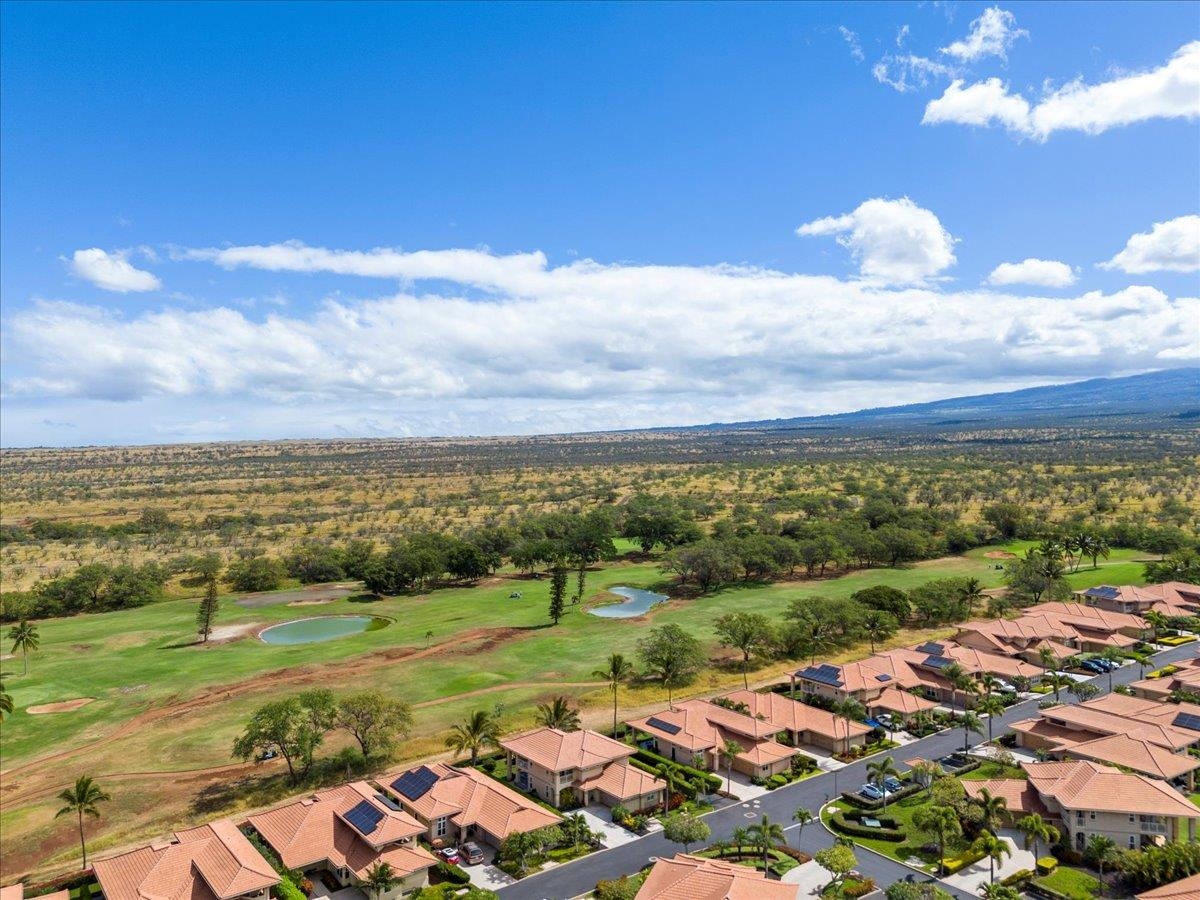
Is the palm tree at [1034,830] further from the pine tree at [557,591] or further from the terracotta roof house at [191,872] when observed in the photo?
the pine tree at [557,591]

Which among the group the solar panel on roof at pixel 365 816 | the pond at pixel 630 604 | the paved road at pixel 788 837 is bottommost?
the pond at pixel 630 604

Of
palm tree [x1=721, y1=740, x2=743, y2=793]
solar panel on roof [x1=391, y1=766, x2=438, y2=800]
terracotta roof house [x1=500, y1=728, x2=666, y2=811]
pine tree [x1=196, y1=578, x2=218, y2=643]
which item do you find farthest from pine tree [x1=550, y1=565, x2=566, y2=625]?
solar panel on roof [x1=391, y1=766, x2=438, y2=800]

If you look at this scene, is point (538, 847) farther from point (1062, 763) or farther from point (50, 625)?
point (50, 625)

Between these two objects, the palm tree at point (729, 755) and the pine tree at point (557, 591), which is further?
the pine tree at point (557, 591)

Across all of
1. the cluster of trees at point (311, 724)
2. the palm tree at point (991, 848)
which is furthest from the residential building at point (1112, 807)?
the cluster of trees at point (311, 724)

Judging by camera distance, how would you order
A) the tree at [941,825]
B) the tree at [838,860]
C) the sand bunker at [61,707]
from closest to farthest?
the tree at [838,860] → the tree at [941,825] → the sand bunker at [61,707]

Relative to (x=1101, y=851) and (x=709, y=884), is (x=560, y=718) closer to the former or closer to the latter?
(x=709, y=884)

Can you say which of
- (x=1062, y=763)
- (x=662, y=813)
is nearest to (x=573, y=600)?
(x=662, y=813)
